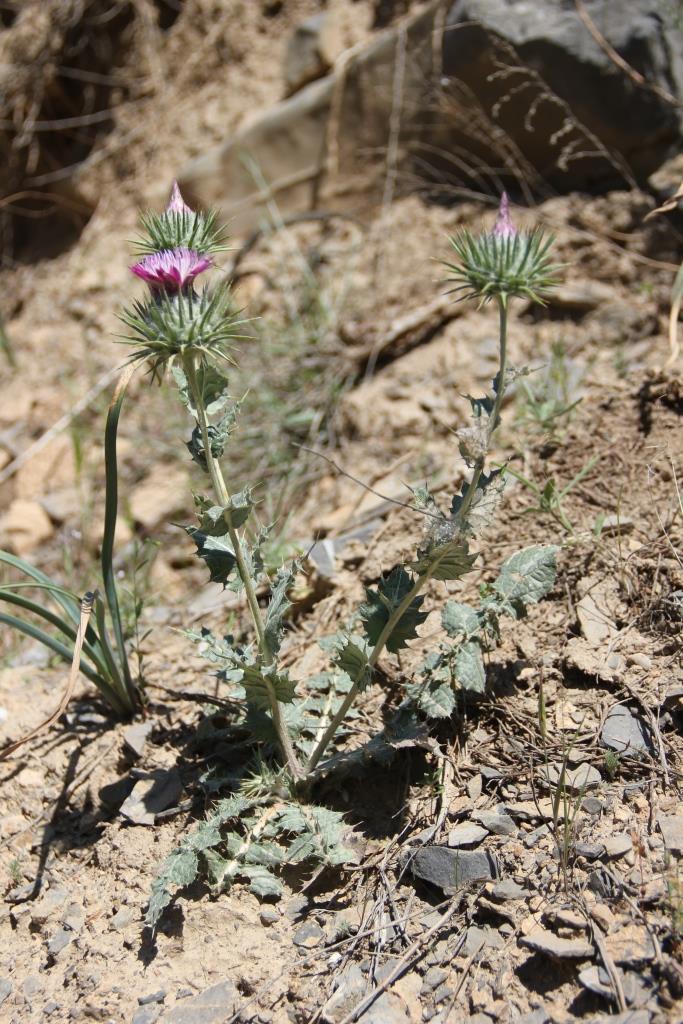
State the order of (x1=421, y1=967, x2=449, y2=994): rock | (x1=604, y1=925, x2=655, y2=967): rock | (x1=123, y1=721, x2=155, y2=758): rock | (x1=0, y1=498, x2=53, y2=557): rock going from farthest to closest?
(x1=0, y1=498, x2=53, y2=557): rock < (x1=123, y1=721, x2=155, y2=758): rock < (x1=421, y1=967, x2=449, y2=994): rock < (x1=604, y1=925, x2=655, y2=967): rock

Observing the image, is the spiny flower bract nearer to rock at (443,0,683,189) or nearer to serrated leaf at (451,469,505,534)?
serrated leaf at (451,469,505,534)

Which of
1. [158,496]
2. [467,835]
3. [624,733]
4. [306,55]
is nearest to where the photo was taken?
[467,835]

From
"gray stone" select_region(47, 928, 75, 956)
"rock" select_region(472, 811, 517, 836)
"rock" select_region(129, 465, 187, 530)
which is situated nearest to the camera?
"rock" select_region(472, 811, 517, 836)

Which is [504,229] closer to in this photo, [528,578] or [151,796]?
[528,578]

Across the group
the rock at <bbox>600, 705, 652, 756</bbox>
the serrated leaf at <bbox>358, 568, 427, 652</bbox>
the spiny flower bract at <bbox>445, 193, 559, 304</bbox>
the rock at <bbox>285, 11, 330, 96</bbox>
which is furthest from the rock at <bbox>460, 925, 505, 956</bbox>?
the rock at <bbox>285, 11, 330, 96</bbox>

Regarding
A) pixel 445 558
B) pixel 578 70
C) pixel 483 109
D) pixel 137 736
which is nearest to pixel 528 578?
pixel 445 558

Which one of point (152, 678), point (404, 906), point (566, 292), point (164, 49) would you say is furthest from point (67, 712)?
point (164, 49)
